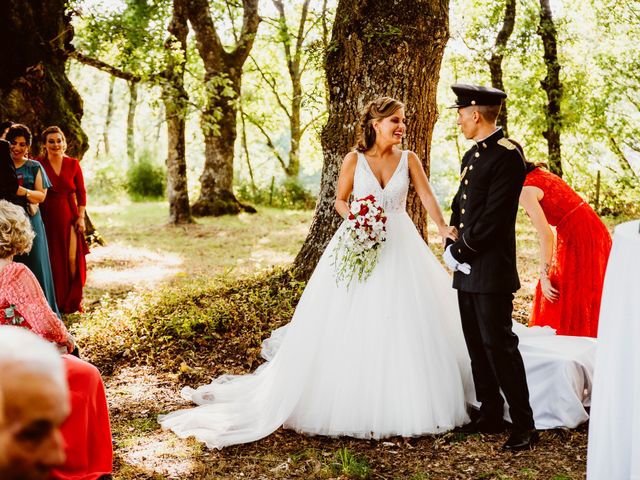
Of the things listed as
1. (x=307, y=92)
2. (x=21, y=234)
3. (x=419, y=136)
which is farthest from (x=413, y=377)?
(x=307, y=92)

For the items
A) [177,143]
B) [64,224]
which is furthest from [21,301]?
[177,143]

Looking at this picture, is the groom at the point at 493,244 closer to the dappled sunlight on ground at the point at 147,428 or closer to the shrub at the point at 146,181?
the dappled sunlight on ground at the point at 147,428

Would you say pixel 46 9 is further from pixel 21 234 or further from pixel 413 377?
pixel 413 377

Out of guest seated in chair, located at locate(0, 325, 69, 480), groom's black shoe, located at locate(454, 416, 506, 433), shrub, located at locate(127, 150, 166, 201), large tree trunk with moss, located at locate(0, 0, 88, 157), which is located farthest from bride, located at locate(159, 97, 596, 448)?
shrub, located at locate(127, 150, 166, 201)

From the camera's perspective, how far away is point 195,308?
7305 millimetres

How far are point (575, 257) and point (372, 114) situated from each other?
2.07 metres

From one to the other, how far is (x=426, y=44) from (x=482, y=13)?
12.5 m

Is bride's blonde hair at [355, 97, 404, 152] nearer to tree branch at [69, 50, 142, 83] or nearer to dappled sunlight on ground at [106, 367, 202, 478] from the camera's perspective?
dappled sunlight on ground at [106, 367, 202, 478]

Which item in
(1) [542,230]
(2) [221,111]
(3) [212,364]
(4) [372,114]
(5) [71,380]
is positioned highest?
(2) [221,111]

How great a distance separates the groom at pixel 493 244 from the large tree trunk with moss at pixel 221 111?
12624 mm

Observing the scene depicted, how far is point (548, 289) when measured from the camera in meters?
5.30

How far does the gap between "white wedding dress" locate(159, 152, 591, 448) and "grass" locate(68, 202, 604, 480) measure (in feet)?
0.49

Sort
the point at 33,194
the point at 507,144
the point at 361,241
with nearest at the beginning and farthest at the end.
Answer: the point at 507,144 → the point at 361,241 → the point at 33,194

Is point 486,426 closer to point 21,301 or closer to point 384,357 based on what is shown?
point 384,357
